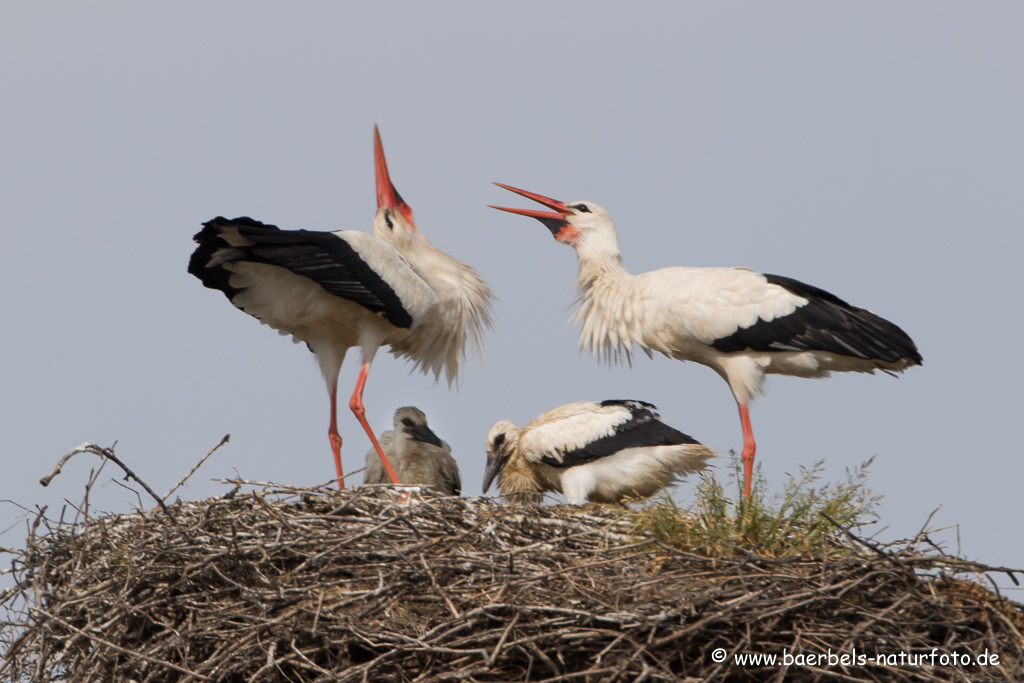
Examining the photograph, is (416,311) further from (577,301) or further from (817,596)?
(817,596)

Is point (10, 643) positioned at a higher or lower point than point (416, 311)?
lower

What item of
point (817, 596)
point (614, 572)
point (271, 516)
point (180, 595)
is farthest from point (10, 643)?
point (817, 596)

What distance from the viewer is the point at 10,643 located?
4.46 m

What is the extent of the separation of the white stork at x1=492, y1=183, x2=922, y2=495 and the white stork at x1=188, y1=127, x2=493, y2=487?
95cm

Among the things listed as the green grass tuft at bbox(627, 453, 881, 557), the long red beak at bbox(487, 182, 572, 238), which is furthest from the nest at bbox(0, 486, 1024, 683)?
the long red beak at bbox(487, 182, 572, 238)

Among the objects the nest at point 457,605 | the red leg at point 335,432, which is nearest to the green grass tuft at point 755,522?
the nest at point 457,605

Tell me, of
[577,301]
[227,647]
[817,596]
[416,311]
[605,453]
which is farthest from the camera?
[577,301]

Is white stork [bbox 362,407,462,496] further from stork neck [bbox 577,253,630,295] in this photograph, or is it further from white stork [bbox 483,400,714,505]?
stork neck [bbox 577,253,630,295]

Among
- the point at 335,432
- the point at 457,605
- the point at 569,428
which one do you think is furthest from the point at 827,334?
the point at 335,432

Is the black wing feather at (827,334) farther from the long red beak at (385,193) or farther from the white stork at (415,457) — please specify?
the long red beak at (385,193)

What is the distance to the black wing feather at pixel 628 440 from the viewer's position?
5.57 meters

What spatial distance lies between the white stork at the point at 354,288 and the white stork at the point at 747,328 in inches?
37.6

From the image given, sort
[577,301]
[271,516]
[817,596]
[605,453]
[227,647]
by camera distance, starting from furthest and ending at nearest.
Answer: [577,301]
[605,453]
[271,516]
[227,647]
[817,596]

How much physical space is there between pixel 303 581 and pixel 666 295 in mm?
2525
